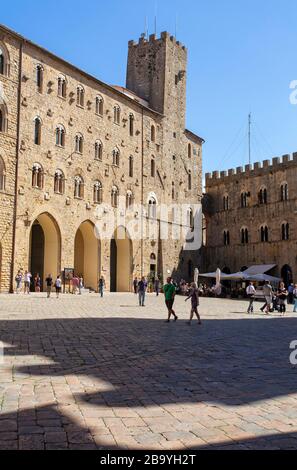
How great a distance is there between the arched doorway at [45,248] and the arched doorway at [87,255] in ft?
9.75

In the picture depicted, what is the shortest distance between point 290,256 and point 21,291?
22680 millimetres

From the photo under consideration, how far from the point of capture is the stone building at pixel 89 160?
92.3 ft

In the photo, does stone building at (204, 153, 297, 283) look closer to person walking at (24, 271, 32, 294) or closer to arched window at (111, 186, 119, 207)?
arched window at (111, 186, 119, 207)

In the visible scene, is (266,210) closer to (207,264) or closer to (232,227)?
(232,227)

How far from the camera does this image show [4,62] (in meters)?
28.0

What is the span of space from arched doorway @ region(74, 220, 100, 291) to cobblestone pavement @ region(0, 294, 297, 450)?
2292 centimetres

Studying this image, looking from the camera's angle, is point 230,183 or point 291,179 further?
point 230,183

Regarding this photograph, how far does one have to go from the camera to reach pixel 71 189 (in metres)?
31.8

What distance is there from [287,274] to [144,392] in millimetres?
36643

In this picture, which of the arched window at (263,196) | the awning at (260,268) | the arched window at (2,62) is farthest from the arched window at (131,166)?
the awning at (260,268)

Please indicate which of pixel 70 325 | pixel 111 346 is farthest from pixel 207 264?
pixel 111 346

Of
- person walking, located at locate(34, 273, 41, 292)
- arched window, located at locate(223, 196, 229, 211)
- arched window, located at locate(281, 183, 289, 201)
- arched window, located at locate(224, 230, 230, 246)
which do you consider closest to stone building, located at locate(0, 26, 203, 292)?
person walking, located at locate(34, 273, 41, 292)

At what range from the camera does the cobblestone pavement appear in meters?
4.20

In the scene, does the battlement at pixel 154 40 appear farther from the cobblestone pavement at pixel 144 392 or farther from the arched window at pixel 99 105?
the cobblestone pavement at pixel 144 392
